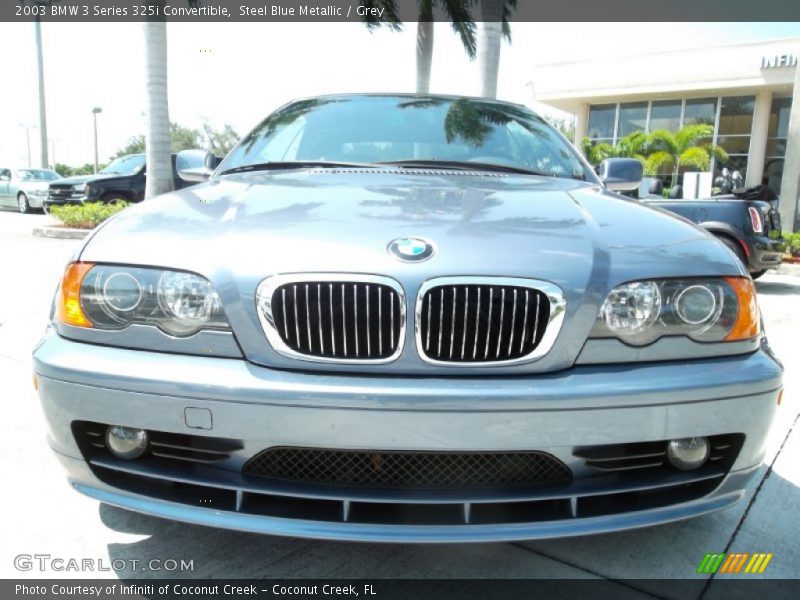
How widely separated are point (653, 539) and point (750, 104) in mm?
25163

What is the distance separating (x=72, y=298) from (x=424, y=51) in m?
12.3

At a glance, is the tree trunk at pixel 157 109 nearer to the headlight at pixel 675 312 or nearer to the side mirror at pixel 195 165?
the side mirror at pixel 195 165

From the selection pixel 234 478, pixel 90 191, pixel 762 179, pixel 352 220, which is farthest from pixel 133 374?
pixel 762 179

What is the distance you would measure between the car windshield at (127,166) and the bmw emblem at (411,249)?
44.3 feet

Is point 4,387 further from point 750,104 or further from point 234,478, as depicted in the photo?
point 750,104

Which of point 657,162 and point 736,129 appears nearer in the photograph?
point 657,162

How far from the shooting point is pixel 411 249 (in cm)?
157

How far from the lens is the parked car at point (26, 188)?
59.9ft

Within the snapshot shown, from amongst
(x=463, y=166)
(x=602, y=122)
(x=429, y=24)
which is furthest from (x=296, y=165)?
(x=602, y=122)

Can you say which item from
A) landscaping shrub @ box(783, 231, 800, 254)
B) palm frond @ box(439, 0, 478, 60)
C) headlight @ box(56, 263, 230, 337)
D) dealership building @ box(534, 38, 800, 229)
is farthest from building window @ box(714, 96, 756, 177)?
headlight @ box(56, 263, 230, 337)

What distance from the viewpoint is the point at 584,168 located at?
286 centimetres

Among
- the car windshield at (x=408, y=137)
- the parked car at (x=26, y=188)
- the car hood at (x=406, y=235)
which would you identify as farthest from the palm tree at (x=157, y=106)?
the parked car at (x=26, y=188)

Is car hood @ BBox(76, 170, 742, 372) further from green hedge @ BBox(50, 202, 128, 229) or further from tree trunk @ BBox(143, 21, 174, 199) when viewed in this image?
green hedge @ BBox(50, 202, 128, 229)

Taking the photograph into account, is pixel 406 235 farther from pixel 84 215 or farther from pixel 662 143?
pixel 662 143
